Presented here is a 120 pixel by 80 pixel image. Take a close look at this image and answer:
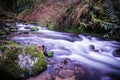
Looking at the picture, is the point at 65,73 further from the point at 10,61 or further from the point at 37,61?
the point at 10,61

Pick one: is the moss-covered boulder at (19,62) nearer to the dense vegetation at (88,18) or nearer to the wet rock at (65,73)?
the wet rock at (65,73)

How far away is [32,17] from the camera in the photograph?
1291cm

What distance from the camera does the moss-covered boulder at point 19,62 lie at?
428cm

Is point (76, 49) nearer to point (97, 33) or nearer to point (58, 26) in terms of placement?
point (97, 33)

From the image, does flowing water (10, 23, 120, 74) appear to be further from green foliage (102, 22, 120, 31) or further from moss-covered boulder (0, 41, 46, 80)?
moss-covered boulder (0, 41, 46, 80)

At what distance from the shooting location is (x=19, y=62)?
14.5 feet

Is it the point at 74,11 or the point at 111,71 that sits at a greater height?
the point at 74,11


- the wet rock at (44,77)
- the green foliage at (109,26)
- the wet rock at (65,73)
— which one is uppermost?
the green foliage at (109,26)

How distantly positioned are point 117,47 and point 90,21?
204 cm

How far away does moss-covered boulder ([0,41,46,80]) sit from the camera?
4.28 meters

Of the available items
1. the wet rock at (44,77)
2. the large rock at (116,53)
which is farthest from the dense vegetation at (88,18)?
the wet rock at (44,77)

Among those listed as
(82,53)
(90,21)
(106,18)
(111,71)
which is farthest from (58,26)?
(111,71)

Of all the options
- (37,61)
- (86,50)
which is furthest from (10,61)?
(86,50)

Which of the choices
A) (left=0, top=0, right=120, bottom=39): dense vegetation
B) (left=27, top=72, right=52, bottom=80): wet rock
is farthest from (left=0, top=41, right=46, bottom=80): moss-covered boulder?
(left=0, top=0, right=120, bottom=39): dense vegetation
